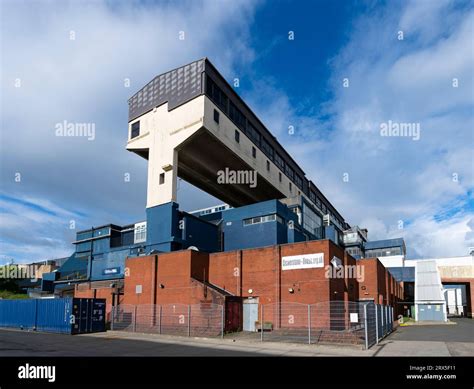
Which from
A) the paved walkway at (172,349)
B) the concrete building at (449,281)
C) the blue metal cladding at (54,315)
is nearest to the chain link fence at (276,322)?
the paved walkway at (172,349)

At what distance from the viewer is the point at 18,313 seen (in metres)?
35.0

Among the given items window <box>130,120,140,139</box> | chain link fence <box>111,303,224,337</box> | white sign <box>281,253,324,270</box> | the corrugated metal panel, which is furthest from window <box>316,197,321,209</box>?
the corrugated metal panel

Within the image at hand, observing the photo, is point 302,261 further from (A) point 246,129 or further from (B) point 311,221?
(B) point 311,221

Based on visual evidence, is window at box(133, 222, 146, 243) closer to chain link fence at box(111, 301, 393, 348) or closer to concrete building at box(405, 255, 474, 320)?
chain link fence at box(111, 301, 393, 348)

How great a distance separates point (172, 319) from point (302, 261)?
10.5 m

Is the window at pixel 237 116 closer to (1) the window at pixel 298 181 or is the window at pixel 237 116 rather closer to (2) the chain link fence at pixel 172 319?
(1) the window at pixel 298 181

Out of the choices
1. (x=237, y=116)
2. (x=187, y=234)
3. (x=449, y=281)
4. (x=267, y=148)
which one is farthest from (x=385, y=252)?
(x=187, y=234)

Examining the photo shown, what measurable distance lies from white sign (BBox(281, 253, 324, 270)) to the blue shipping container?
14202 mm

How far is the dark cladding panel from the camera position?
1666 inches

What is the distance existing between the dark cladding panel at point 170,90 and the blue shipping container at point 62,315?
22.1 m

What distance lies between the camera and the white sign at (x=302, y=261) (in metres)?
29.5
